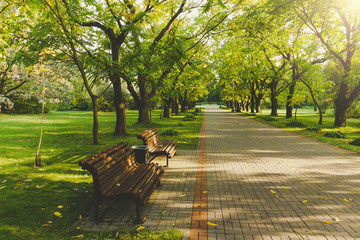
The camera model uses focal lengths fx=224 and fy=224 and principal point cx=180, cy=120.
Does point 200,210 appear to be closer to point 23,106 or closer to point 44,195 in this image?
point 44,195

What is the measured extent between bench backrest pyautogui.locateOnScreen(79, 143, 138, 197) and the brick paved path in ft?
1.92

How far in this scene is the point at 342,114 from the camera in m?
16.3

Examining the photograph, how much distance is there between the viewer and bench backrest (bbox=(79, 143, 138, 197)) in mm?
3408

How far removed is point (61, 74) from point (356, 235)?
1839 cm

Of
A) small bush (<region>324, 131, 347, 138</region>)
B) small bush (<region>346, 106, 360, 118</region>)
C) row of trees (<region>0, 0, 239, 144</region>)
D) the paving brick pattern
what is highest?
Result: row of trees (<region>0, 0, 239, 144</region>)

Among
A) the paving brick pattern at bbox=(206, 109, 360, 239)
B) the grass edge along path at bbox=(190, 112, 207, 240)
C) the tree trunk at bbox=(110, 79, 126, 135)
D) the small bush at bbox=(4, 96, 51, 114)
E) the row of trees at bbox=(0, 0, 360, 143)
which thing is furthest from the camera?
the small bush at bbox=(4, 96, 51, 114)

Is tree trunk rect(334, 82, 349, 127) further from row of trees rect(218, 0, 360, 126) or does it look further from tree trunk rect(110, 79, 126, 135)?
tree trunk rect(110, 79, 126, 135)

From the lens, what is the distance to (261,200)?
4.33 meters

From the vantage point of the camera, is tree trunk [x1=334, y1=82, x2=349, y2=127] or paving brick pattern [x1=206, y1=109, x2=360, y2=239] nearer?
paving brick pattern [x1=206, y1=109, x2=360, y2=239]

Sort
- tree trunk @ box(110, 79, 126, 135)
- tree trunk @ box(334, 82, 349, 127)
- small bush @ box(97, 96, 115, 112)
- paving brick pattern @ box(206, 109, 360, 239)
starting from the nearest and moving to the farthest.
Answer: paving brick pattern @ box(206, 109, 360, 239)
tree trunk @ box(110, 79, 126, 135)
tree trunk @ box(334, 82, 349, 127)
small bush @ box(97, 96, 115, 112)

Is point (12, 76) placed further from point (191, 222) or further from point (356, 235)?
point (356, 235)

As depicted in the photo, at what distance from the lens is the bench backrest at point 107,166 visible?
11.2 ft

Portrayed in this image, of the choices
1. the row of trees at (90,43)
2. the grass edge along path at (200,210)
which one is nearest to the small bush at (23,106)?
the row of trees at (90,43)

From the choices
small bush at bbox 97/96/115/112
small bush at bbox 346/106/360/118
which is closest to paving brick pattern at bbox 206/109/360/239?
small bush at bbox 346/106/360/118
